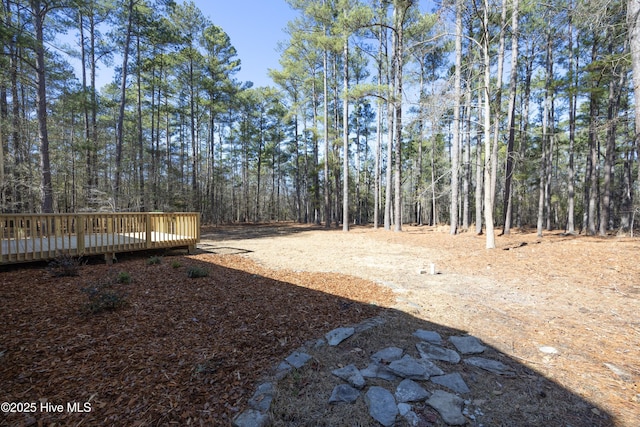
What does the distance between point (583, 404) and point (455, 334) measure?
1.09m

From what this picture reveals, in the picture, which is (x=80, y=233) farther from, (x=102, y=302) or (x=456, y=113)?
(x=456, y=113)

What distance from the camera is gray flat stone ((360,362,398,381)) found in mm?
2160

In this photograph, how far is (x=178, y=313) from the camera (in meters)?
3.26

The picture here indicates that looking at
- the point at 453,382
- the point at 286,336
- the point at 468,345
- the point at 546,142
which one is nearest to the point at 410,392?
the point at 453,382

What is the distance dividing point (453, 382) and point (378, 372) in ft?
1.94

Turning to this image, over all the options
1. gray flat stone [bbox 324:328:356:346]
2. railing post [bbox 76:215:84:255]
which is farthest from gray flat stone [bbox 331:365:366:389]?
railing post [bbox 76:215:84:255]

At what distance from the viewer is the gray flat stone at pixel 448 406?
1722mm

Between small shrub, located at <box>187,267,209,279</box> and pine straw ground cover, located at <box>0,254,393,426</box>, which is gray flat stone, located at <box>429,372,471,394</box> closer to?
pine straw ground cover, located at <box>0,254,393,426</box>

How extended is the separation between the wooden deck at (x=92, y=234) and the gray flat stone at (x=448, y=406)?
21.8ft

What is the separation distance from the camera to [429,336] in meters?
2.80

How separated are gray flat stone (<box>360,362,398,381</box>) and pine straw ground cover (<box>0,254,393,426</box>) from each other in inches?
29.8

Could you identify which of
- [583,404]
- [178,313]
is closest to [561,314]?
[583,404]

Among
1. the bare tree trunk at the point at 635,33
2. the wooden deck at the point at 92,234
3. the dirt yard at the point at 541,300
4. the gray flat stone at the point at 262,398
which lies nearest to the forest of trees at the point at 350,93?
the bare tree trunk at the point at 635,33

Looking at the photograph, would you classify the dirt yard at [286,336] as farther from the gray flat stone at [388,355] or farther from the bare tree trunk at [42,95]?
the bare tree trunk at [42,95]
